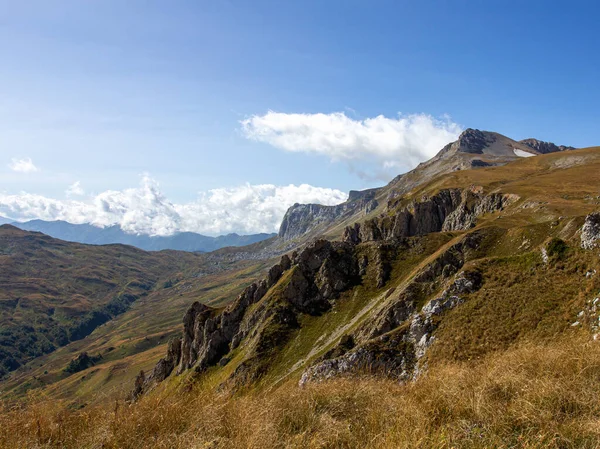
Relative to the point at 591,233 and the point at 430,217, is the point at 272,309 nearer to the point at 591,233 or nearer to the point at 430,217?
the point at 591,233

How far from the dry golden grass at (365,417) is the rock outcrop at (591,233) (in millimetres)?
31492

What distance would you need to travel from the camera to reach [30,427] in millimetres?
8359

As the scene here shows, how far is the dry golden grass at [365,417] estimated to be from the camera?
→ 286 inches

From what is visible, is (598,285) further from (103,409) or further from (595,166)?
(595,166)

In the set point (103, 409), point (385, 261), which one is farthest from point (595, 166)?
point (103, 409)

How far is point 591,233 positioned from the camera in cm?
3656

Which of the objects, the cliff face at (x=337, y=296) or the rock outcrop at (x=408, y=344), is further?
the cliff face at (x=337, y=296)

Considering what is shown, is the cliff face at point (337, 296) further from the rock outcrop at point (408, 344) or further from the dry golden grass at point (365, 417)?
the dry golden grass at point (365, 417)

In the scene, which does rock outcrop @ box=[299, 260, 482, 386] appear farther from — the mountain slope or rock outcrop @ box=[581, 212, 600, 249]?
rock outcrop @ box=[581, 212, 600, 249]

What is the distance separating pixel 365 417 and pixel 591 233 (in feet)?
128

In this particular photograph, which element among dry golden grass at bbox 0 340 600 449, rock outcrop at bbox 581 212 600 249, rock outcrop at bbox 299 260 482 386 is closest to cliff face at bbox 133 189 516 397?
rock outcrop at bbox 299 260 482 386

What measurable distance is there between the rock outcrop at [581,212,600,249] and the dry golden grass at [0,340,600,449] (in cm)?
3149

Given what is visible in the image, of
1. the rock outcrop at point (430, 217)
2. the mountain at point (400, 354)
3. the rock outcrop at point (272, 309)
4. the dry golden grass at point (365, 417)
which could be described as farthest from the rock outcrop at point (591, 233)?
the rock outcrop at point (430, 217)

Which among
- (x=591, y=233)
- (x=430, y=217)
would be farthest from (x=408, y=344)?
(x=430, y=217)
